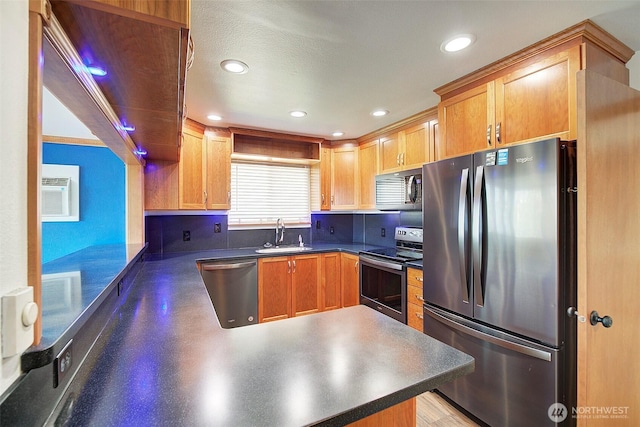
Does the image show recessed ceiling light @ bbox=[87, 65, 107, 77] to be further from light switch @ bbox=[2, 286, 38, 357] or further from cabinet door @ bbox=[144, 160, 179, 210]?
cabinet door @ bbox=[144, 160, 179, 210]

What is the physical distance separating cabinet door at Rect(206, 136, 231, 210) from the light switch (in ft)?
8.65

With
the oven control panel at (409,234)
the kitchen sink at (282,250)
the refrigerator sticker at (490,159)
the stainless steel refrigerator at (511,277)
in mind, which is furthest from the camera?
the kitchen sink at (282,250)

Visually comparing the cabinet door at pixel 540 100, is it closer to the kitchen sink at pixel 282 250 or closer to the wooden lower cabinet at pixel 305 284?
the wooden lower cabinet at pixel 305 284

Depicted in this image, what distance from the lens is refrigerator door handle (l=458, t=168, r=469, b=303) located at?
5.84 ft

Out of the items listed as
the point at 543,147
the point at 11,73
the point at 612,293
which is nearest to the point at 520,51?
the point at 543,147

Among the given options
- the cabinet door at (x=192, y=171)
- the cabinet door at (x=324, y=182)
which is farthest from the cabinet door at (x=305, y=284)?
the cabinet door at (x=192, y=171)

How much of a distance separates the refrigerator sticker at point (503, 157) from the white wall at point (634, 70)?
38.0 inches

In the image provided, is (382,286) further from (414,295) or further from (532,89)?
(532,89)

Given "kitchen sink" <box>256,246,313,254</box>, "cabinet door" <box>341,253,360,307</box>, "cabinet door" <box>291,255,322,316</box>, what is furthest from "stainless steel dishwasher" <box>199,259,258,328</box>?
"cabinet door" <box>341,253,360,307</box>

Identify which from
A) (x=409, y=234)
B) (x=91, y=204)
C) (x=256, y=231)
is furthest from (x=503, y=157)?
(x=91, y=204)

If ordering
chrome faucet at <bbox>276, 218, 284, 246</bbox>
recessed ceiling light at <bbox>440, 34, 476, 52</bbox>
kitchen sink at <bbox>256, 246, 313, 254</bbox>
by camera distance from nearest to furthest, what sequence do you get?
recessed ceiling light at <bbox>440, 34, 476, 52</bbox> → kitchen sink at <bbox>256, 246, 313, 254</bbox> → chrome faucet at <bbox>276, 218, 284, 246</bbox>

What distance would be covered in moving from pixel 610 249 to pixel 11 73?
2.13m

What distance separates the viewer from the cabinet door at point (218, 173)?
121 inches

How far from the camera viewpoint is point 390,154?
322cm
